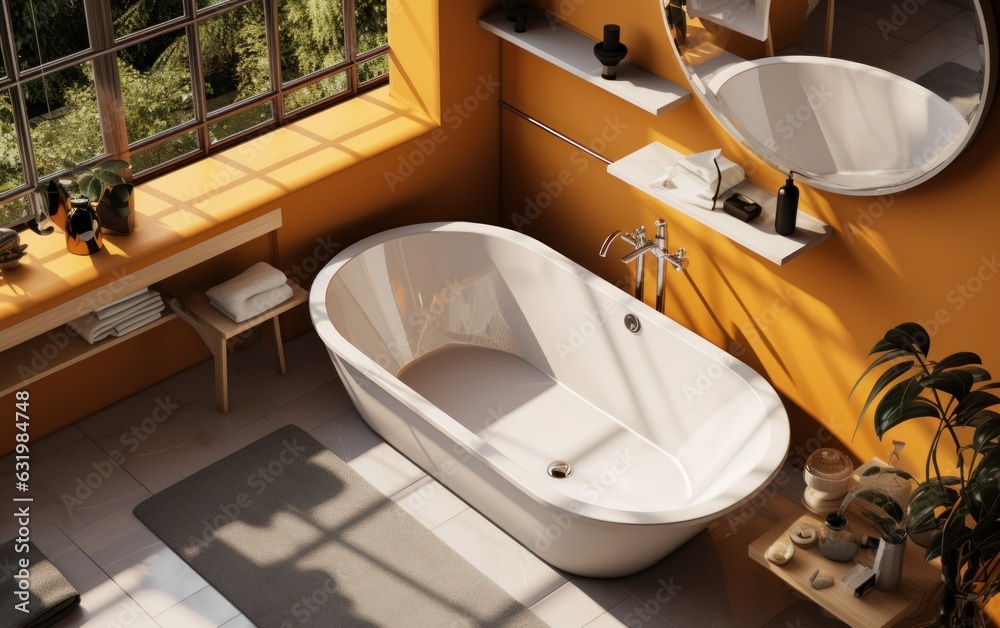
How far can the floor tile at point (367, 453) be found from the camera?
4062 mm

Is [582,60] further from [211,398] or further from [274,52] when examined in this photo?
[211,398]

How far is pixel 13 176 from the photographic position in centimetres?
386

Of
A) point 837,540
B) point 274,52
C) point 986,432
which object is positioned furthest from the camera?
point 274,52

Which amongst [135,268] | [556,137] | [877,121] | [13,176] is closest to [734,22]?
[877,121]

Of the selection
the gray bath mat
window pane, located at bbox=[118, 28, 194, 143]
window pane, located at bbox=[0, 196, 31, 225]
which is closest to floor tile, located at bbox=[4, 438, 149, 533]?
the gray bath mat

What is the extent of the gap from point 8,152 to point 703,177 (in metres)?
2.27

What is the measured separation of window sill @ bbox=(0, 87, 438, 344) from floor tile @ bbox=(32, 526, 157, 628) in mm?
675

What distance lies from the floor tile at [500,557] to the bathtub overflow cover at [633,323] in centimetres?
84

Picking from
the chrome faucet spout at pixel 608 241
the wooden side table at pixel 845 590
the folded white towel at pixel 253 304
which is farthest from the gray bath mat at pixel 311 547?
the chrome faucet spout at pixel 608 241

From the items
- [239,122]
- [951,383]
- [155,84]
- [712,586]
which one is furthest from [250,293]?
[951,383]

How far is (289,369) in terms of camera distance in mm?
4523

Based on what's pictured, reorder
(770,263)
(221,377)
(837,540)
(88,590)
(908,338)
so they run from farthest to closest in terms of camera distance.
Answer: (221,377), (770,263), (88,590), (837,540), (908,338)

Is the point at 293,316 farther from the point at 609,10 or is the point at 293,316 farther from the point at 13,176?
the point at 609,10

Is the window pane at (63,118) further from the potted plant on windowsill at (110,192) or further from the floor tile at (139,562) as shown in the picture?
the floor tile at (139,562)
